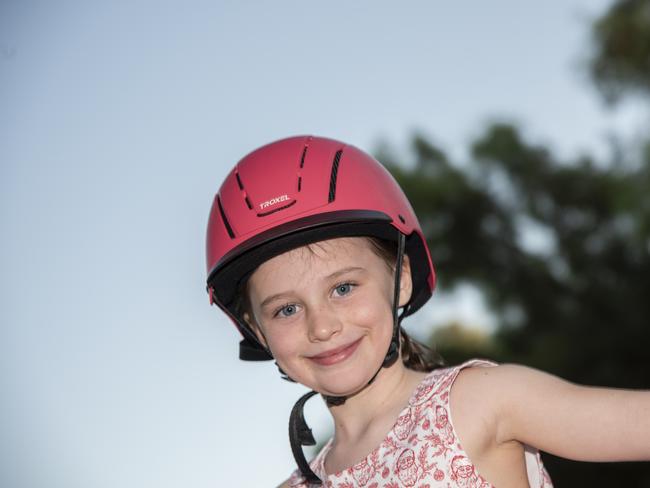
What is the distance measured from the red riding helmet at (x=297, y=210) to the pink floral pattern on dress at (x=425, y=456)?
0.52 meters

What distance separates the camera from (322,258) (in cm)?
275

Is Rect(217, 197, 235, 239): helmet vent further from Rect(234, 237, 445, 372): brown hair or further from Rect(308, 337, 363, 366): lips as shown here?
Rect(308, 337, 363, 366): lips

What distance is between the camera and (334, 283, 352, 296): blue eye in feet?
8.92

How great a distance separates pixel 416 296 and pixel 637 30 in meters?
21.1

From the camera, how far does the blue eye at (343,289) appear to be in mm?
2719

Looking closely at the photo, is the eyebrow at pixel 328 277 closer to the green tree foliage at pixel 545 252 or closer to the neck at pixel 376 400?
the neck at pixel 376 400

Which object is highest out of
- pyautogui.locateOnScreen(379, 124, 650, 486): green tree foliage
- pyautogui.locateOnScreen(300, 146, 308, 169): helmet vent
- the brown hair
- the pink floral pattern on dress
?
pyautogui.locateOnScreen(300, 146, 308, 169): helmet vent

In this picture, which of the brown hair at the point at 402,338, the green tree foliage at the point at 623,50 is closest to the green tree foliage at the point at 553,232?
the green tree foliage at the point at 623,50

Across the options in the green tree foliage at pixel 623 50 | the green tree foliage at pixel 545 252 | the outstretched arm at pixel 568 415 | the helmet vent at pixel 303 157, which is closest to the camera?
the outstretched arm at pixel 568 415

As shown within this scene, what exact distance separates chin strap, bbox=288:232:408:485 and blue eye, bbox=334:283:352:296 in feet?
0.57

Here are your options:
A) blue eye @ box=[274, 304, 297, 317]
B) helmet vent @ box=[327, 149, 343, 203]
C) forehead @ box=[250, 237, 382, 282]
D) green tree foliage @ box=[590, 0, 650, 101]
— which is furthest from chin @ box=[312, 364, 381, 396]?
green tree foliage @ box=[590, 0, 650, 101]

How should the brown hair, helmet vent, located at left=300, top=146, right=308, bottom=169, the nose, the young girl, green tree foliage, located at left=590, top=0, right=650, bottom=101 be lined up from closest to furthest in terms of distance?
the young girl → the nose → the brown hair → helmet vent, located at left=300, top=146, right=308, bottom=169 → green tree foliage, located at left=590, top=0, right=650, bottom=101

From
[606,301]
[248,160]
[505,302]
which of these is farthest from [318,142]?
[505,302]

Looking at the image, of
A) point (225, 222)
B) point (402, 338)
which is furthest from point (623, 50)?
point (225, 222)
